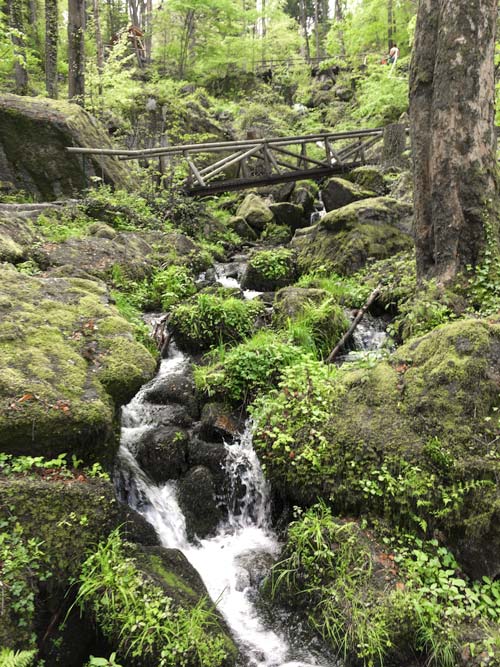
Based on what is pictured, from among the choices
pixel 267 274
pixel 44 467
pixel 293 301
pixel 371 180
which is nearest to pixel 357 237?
pixel 267 274

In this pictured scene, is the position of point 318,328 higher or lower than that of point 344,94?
lower

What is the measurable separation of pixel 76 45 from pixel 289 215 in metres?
7.77

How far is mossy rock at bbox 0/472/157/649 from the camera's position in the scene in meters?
2.91

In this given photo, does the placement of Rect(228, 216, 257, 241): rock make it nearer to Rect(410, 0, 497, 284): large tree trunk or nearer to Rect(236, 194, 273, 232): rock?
Rect(236, 194, 273, 232): rock

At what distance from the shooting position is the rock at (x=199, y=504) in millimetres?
4672

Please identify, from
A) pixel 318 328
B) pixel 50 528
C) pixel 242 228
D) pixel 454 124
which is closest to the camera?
pixel 50 528

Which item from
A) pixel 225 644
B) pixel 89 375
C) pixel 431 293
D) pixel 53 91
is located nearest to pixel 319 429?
pixel 225 644

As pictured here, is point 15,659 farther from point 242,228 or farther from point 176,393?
point 242,228

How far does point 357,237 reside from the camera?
9.55 metres

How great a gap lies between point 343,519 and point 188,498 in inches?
64.8

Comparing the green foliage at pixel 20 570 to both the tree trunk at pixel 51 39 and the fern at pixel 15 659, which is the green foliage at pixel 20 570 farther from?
the tree trunk at pixel 51 39

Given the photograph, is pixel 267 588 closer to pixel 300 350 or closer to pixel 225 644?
pixel 225 644

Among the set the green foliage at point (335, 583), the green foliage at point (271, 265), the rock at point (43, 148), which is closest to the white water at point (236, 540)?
the green foliage at point (335, 583)

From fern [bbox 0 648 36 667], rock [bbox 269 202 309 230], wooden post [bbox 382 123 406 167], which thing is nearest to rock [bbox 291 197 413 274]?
rock [bbox 269 202 309 230]
